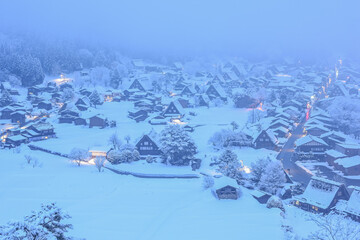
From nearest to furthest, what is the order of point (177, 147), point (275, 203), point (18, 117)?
point (275, 203)
point (177, 147)
point (18, 117)

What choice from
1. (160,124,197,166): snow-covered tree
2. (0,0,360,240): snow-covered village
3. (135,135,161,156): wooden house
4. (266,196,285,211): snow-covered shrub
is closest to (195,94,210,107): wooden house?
(0,0,360,240): snow-covered village

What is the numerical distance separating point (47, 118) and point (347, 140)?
144 feet

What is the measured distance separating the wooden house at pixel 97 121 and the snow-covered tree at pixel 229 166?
20867mm

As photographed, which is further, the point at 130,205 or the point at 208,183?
the point at 208,183

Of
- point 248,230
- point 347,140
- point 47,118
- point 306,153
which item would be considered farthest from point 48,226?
point 47,118

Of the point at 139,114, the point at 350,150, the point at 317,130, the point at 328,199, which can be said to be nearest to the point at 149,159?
the point at 328,199

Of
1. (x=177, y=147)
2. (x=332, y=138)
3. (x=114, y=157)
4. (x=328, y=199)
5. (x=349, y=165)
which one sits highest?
(x=332, y=138)

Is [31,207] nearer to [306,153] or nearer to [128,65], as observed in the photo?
[306,153]

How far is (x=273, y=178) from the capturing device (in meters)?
24.2

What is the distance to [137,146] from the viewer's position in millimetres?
31984

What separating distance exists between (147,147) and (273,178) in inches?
554

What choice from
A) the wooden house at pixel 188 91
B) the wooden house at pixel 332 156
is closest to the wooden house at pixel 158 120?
the wooden house at pixel 188 91

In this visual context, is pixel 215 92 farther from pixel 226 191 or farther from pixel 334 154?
pixel 226 191

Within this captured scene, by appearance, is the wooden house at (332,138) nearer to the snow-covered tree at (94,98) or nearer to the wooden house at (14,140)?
the wooden house at (14,140)
